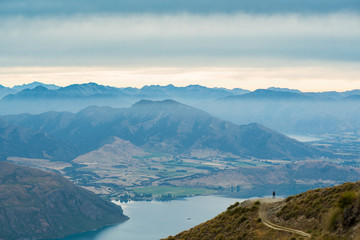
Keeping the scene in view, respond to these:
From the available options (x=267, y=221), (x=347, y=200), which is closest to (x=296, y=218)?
(x=267, y=221)

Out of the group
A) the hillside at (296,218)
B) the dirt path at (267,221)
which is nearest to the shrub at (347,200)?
the hillside at (296,218)

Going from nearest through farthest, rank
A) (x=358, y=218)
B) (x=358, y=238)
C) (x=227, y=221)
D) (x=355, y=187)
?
(x=358, y=238) → (x=358, y=218) → (x=355, y=187) → (x=227, y=221)

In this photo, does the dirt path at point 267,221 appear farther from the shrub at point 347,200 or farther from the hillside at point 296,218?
the shrub at point 347,200

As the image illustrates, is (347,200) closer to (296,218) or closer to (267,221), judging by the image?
(296,218)

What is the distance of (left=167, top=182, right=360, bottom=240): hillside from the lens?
5188cm

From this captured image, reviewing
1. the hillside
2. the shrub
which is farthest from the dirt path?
the shrub

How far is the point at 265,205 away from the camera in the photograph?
74.8 m

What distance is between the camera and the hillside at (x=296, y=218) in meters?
51.9

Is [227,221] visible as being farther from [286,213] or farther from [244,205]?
[286,213]

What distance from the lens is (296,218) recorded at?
2474 inches

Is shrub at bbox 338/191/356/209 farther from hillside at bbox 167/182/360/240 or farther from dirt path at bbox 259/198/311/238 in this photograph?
dirt path at bbox 259/198/311/238

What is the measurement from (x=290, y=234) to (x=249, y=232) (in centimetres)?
786

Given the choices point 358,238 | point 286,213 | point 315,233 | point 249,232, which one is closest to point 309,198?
point 286,213

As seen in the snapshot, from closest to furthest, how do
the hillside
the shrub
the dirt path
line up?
the hillside < the shrub < the dirt path
